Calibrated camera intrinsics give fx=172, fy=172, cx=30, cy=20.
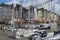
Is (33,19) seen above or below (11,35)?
above

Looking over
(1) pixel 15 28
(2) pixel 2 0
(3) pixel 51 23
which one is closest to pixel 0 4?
(2) pixel 2 0

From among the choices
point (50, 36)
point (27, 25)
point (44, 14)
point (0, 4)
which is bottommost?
point (50, 36)

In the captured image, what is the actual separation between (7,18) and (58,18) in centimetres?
56

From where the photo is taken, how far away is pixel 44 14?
6.20 ft

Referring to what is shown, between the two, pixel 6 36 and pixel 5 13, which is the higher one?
pixel 5 13

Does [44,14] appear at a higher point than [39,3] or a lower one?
lower

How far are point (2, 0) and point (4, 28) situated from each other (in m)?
0.31

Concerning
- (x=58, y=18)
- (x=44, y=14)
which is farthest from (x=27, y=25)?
(x=58, y=18)

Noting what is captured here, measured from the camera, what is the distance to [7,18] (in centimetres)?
188

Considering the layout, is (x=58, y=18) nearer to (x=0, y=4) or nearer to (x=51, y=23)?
(x=51, y=23)

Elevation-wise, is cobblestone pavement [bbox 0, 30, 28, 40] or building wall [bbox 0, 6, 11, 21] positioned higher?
building wall [bbox 0, 6, 11, 21]

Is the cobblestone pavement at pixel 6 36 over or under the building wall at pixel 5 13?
under

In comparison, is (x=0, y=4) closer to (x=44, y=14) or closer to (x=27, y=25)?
(x=27, y=25)

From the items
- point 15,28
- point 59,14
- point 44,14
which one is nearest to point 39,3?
point 44,14
